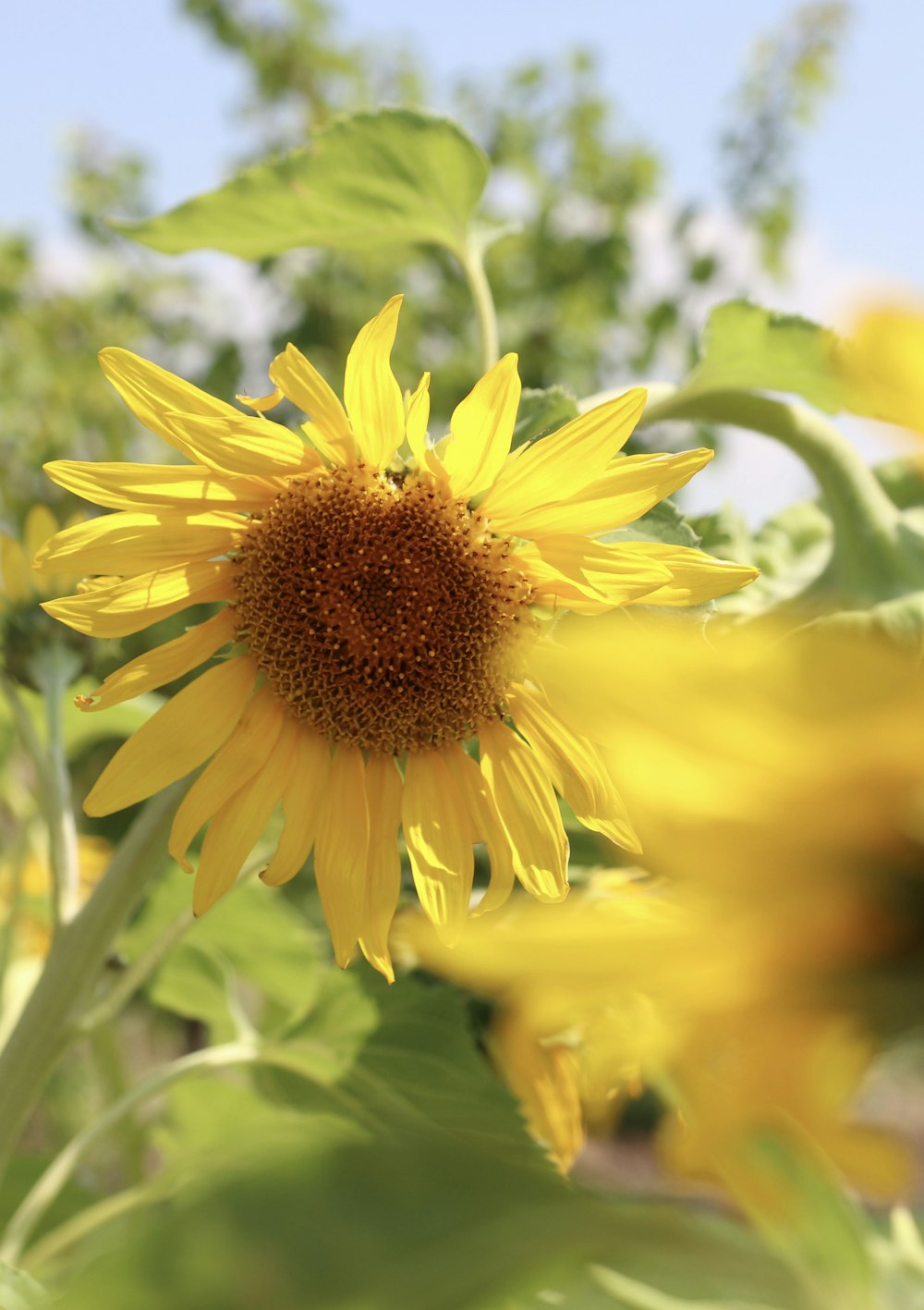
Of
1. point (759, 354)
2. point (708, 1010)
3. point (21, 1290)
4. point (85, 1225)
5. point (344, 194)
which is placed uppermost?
point (344, 194)

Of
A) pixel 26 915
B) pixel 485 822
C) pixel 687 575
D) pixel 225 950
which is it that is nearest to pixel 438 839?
pixel 485 822

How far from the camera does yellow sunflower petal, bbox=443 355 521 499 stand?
0.35m

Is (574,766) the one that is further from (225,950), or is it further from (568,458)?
(225,950)

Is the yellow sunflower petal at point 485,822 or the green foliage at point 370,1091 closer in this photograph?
the green foliage at point 370,1091

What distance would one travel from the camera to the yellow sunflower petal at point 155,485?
388 mm

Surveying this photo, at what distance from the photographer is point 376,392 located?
15.0 inches

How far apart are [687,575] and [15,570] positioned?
0.33 metres

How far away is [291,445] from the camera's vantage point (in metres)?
0.40

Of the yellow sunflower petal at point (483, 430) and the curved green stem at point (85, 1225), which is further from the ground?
the yellow sunflower petal at point (483, 430)

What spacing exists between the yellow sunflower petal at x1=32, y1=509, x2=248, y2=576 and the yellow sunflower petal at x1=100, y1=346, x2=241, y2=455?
3cm

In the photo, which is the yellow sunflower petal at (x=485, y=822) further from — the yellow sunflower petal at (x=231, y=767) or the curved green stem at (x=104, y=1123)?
the curved green stem at (x=104, y=1123)

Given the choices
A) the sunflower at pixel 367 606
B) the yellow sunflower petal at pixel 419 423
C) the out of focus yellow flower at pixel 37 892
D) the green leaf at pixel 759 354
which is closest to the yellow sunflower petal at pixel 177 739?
the sunflower at pixel 367 606

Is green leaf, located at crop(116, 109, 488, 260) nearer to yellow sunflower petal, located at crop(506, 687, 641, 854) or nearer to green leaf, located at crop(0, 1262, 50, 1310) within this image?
yellow sunflower petal, located at crop(506, 687, 641, 854)

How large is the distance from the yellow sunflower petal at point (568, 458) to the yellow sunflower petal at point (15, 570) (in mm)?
261
